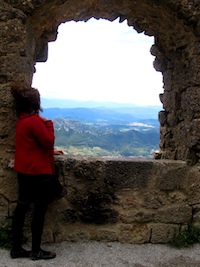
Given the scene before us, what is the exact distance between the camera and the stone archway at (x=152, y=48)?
3.33 metres

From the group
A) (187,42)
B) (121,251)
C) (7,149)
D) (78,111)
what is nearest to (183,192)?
A: (121,251)

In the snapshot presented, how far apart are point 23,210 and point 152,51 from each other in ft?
8.55

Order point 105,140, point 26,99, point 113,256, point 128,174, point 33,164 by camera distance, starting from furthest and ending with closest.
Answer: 1. point 105,140
2. point 128,174
3. point 113,256
4. point 26,99
5. point 33,164

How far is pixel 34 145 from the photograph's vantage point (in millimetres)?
3031

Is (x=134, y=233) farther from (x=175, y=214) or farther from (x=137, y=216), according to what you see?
(x=175, y=214)

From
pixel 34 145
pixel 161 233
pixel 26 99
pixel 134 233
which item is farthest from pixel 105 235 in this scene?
pixel 26 99

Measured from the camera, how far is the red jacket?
2984 millimetres

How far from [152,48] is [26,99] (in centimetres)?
203

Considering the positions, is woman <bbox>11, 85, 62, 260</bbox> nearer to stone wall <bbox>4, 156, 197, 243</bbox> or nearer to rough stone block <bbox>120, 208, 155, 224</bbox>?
stone wall <bbox>4, 156, 197, 243</bbox>

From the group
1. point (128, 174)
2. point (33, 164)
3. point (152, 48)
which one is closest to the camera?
point (33, 164)

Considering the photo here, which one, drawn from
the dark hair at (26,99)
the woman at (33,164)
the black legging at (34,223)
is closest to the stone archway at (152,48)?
the dark hair at (26,99)

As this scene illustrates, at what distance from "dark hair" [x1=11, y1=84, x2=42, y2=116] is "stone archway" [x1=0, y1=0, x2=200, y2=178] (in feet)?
0.72

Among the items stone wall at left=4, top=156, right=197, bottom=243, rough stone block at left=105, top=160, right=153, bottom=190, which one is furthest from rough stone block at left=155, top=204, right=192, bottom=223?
rough stone block at left=105, top=160, right=153, bottom=190

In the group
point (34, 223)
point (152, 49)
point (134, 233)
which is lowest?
point (134, 233)
